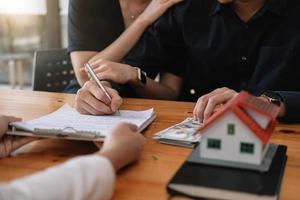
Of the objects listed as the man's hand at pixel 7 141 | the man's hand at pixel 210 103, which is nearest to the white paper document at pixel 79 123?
the man's hand at pixel 7 141

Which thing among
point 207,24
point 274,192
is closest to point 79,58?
point 207,24

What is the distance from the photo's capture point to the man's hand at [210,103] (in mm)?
1111

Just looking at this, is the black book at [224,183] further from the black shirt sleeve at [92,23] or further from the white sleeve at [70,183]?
the black shirt sleeve at [92,23]

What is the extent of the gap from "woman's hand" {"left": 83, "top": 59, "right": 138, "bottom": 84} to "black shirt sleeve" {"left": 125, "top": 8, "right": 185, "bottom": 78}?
21 centimetres

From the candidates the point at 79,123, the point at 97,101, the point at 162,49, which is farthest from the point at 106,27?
the point at 79,123

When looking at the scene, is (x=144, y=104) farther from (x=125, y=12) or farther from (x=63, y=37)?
(x=63, y=37)

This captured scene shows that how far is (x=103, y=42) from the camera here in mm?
1979

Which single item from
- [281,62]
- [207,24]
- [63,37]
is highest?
[207,24]

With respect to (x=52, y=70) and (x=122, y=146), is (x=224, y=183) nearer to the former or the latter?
(x=122, y=146)

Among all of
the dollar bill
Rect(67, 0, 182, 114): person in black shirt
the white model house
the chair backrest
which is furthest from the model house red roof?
the chair backrest

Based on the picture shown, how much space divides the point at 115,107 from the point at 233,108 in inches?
21.1

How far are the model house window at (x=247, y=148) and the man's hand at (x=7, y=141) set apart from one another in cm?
50

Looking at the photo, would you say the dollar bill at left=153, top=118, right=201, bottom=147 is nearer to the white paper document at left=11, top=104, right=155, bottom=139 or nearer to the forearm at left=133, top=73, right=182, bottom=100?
the white paper document at left=11, top=104, right=155, bottom=139

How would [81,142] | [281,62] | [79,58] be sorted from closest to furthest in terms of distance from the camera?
[81,142] < [281,62] < [79,58]
